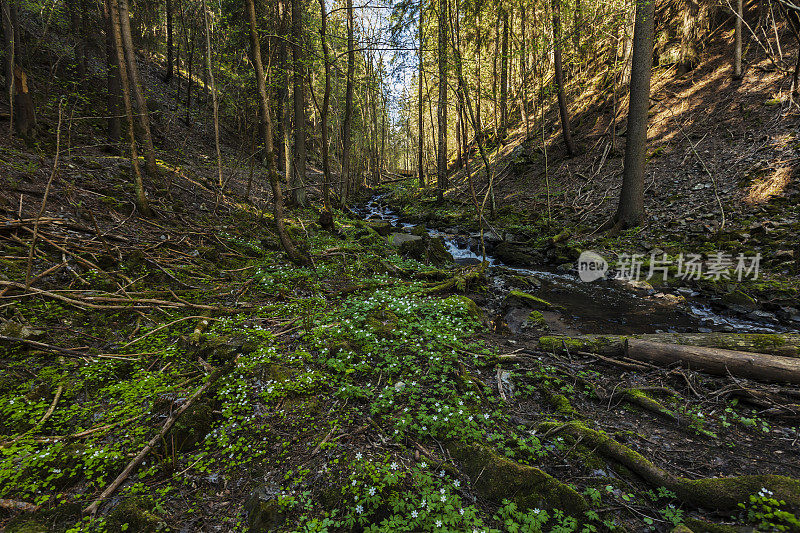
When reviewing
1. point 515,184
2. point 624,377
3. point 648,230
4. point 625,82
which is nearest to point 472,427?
point 624,377

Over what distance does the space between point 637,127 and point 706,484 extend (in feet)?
41.7

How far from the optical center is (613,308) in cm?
809

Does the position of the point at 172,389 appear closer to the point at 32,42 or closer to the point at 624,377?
the point at 624,377

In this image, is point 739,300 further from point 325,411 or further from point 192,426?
point 192,426

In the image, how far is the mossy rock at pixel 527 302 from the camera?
8.08 metres

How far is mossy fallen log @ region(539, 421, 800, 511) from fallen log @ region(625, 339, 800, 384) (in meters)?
2.41

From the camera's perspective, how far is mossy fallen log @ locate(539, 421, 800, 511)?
2.44 metres

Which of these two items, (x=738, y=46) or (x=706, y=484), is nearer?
(x=706, y=484)

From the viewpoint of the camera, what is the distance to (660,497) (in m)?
2.76

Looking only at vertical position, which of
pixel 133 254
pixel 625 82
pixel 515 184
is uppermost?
pixel 625 82

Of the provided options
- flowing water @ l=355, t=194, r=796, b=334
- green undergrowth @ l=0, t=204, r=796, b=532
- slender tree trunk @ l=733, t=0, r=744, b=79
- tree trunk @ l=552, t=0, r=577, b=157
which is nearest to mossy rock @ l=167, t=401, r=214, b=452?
green undergrowth @ l=0, t=204, r=796, b=532

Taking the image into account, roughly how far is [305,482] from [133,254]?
652 centimetres

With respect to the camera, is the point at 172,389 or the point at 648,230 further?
the point at 648,230

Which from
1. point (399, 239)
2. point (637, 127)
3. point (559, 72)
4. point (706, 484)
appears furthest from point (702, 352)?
point (559, 72)
